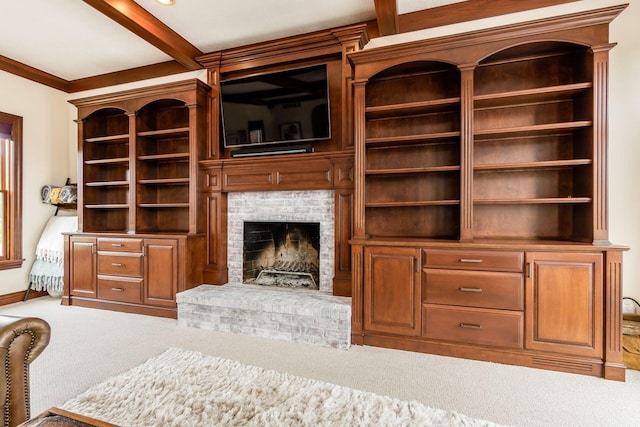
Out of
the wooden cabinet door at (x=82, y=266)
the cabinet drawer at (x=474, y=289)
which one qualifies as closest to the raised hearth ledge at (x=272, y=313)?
the cabinet drawer at (x=474, y=289)

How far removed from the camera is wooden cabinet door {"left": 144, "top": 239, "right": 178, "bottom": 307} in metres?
3.40

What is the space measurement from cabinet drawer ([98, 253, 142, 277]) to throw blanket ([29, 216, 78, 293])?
2.69 ft

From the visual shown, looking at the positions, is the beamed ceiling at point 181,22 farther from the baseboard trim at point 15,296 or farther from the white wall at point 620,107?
the baseboard trim at point 15,296

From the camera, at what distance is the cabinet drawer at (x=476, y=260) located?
2.37 metres

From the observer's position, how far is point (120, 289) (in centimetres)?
362

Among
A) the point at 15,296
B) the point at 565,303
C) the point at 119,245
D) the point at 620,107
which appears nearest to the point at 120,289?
the point at 119,245

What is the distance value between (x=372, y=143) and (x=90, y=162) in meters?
3.45

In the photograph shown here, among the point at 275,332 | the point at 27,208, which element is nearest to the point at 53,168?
the point at 27,208

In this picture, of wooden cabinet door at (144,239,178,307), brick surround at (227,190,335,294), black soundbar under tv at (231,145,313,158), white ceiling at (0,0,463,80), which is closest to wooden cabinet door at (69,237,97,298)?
wooden cabinet door at (144,239,178,307)

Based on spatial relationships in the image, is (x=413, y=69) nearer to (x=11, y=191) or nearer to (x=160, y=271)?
(x=160, y=271)

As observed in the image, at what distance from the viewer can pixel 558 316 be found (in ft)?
7.48

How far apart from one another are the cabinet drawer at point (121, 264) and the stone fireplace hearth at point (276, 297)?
74cm

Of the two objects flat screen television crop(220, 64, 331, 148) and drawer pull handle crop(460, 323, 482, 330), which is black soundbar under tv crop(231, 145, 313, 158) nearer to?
flat screen television crop(220, 64, 331, 148)

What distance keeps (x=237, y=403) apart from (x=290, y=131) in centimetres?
244
